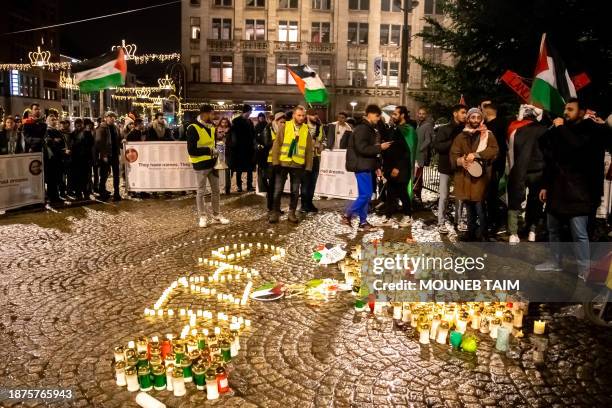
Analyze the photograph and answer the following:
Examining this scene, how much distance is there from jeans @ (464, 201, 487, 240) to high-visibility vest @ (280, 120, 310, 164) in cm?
330

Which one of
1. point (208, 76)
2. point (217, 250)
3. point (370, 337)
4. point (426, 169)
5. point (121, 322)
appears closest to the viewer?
point (370, 337)

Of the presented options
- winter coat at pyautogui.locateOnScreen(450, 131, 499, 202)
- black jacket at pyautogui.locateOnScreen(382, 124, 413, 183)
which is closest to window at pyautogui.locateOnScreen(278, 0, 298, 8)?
black jacket at pyautogui.locateOnScreen(382, 124, 413, 183)

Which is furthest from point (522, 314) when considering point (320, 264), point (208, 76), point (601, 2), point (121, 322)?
point (208, 76)

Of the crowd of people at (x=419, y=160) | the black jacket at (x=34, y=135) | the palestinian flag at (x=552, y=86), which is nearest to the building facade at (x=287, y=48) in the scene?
the crowd of people at (x=419, y=160)

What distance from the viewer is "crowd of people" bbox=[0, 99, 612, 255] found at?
6789 millimetres

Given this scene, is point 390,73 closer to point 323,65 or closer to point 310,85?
point 323,65

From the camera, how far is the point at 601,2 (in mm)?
11062

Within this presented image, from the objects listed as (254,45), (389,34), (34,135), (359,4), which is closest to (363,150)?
(34,135)

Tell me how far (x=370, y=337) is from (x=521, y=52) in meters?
9.69

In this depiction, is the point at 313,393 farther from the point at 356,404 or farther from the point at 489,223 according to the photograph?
the point at 489,223

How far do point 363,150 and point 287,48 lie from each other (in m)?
46.1

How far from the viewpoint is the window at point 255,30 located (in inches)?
2130

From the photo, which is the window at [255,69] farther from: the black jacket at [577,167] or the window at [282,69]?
the black jacket at [577,167]

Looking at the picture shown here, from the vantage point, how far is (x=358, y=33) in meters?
54.1
